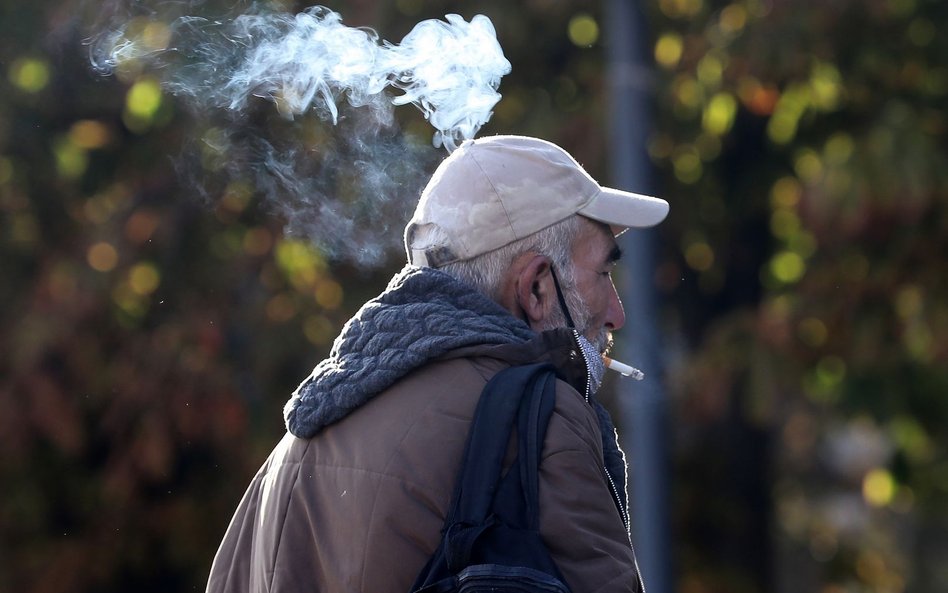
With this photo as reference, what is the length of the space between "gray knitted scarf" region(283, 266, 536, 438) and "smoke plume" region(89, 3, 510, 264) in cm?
76

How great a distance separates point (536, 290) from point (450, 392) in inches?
13.2

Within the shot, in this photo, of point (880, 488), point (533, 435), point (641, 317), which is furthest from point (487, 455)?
point (880, 488)

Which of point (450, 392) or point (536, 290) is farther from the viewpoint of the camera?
point (536, 290)

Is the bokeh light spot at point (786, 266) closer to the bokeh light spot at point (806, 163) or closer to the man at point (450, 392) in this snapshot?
the bokeh light spot at point (806, 163)

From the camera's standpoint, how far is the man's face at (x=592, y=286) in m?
2.18

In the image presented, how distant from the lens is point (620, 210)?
2.24 meters

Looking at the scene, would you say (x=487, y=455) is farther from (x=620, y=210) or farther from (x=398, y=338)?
(x=620, y=210)

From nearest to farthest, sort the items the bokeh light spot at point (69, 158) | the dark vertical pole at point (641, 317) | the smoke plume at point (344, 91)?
the smoke plume at point (344, 91)
the dark vertical pole at point (641, 317)
the bokeh light spot at point (69, 158)

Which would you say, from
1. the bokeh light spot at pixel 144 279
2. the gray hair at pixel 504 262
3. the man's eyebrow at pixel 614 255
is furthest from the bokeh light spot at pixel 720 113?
the gray hair at pixel 504 262

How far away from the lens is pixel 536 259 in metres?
2.13

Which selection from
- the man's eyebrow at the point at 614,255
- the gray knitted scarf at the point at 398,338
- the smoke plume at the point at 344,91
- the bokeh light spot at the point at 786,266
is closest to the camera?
the gray knitted scarf at the point at 398,338

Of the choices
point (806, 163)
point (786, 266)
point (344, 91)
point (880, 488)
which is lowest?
point (880, 488)

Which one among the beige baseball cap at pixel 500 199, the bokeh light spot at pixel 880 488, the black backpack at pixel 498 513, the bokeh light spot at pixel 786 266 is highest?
the beige baseball cap at pixel 500 199

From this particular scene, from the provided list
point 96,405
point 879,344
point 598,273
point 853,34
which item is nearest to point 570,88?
point 853,34
